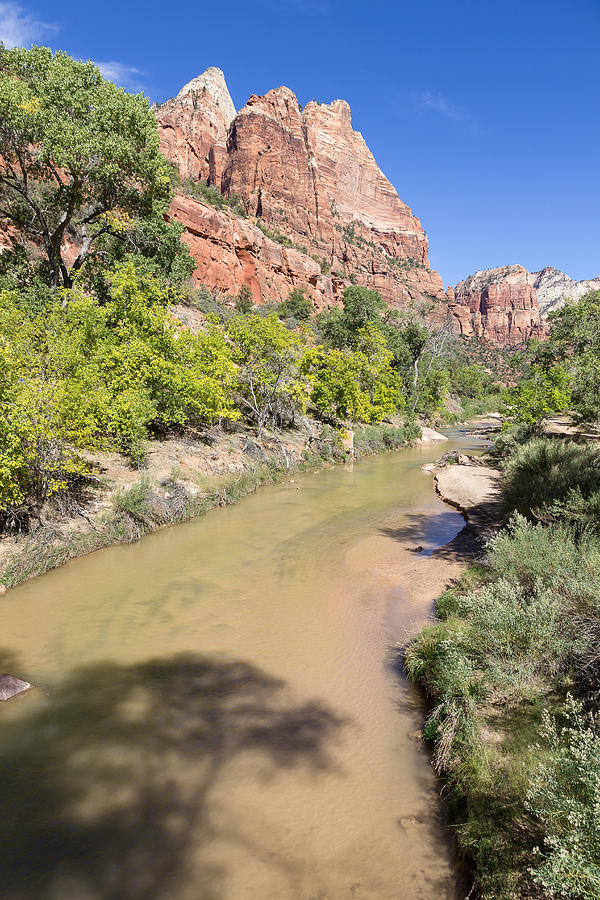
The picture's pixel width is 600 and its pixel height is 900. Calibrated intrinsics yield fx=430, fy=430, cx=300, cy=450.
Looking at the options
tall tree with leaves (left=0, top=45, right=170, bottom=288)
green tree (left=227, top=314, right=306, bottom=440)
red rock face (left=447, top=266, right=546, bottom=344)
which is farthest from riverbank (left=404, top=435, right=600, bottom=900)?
red rock face (left=447, top=266, right=546, bottom=344)

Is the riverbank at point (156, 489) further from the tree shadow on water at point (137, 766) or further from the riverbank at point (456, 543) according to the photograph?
the riverbank at point (456, 543)

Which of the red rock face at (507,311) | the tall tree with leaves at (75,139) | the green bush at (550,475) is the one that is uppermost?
the red rock face at (507,311)

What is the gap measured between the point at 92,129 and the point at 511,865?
21544 mm

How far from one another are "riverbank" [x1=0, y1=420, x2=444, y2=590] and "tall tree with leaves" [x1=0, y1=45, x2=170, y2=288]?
9.46m

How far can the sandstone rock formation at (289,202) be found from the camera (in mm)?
61062

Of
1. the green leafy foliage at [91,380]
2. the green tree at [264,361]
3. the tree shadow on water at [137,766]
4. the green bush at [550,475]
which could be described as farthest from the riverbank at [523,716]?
the green tree at [264,361]

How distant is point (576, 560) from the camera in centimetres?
630

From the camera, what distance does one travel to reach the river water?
3809 millimetres

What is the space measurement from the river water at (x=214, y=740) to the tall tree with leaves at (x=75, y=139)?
47.2 feet

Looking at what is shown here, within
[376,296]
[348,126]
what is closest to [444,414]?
[376,296]

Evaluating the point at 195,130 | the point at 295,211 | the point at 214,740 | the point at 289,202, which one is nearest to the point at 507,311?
the point at 295,211

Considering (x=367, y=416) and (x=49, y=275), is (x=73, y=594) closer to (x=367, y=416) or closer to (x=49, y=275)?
(x=49, y=275)

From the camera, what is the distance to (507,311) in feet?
577

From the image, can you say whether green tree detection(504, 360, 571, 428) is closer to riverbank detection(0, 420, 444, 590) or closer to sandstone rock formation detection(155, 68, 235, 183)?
riverbank detection(0, 420, 444, 590)
